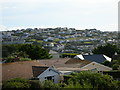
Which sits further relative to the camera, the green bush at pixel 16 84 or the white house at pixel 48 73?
the white house at pixel 48 73

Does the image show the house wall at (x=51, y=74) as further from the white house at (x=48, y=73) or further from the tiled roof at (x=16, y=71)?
the tiled roof at (x=16, y=71)

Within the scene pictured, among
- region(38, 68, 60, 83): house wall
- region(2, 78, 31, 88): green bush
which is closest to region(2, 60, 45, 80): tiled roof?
region(38, 68, 60, 83): house wall

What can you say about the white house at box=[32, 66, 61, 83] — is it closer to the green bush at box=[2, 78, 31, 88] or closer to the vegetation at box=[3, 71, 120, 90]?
the vegetation at box=[3, 71, 120, 90]

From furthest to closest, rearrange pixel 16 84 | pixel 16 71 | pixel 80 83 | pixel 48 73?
pixel 48 73 → pixel 16 71 → pixel 80 83 → pixel 16 84

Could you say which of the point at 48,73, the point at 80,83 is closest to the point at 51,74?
the point at 48,73

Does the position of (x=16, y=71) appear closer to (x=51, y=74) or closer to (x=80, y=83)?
(x=51, y=74)

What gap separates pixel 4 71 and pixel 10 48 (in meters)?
38.1

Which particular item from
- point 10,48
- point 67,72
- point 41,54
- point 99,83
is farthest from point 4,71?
point 10,48

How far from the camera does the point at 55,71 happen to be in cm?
2302

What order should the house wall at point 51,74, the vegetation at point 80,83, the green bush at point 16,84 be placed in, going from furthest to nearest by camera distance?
the house wall at point 51,74
the vegetation at point 80,83
the green bush at point 16,84

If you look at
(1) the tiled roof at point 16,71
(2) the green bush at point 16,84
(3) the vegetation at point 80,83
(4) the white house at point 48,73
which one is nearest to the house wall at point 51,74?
(4) the white house at point 48,73

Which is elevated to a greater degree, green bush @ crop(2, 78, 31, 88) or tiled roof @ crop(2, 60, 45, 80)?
green bush @ crop(2, 78, 31, 88)

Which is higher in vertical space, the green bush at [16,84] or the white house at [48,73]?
the green bush at [16,84]

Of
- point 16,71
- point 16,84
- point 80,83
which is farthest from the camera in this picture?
point 16,71
